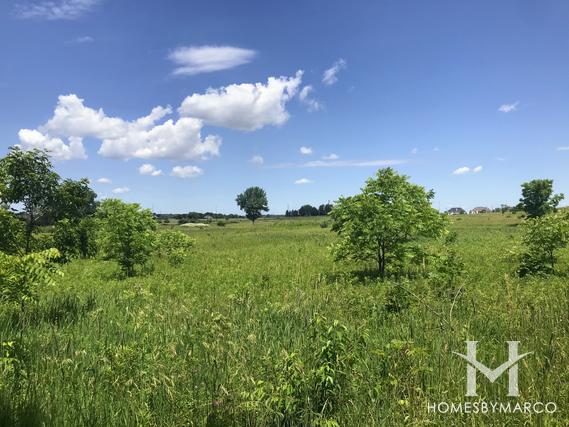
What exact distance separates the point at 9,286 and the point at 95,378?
8.04 feet

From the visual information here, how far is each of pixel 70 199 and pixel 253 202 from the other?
9263 centimetres

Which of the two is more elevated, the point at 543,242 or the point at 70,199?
the point at 70,199

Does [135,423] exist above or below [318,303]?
below

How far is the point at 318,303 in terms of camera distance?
7.27 metres

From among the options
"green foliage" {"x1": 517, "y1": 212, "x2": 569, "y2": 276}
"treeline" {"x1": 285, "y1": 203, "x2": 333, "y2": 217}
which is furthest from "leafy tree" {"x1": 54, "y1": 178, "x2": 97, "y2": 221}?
"treeline" {"x1": 285, "y1": 203, "x2": 333, "y2": 217}

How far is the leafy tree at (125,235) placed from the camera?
56.2ft

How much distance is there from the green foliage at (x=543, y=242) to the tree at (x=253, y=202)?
9155cm

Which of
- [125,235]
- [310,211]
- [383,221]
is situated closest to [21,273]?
[383,221]

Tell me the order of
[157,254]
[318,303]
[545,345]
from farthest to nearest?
[157,254] < [318,303] < [545,345]

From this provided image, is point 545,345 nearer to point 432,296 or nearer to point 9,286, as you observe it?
point 432,296

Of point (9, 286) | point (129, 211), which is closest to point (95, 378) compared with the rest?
point (9, 286)

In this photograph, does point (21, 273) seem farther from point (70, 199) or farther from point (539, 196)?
point (539, 196)

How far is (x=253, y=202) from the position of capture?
104m

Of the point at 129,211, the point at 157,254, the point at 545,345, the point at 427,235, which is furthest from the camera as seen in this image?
the point at 157,254
